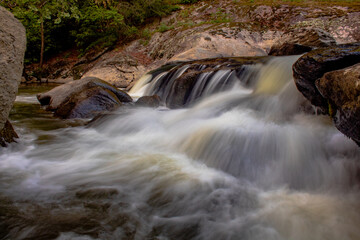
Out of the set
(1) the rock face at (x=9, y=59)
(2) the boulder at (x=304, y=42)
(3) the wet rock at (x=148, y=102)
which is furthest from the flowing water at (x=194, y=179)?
(2) the boulder at (x=304, y=42)

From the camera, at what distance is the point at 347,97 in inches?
77.8

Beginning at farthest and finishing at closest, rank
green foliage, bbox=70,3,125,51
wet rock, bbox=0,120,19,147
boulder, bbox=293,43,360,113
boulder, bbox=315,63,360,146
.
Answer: green foliage, bbox=70,3,125,51
wet rock, bbox=0,120,19,147
boulder, bbox=293,43,360,113
boulder, bbox=315,63,360,146

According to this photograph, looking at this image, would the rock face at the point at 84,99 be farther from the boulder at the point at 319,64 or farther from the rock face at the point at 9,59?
the boulder at the point at 319,64

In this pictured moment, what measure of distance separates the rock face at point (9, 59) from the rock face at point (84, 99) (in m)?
2.77

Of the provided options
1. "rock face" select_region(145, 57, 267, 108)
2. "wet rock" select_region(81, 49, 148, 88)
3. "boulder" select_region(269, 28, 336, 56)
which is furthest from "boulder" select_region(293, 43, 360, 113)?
"wet rock" select_region(81, 49, 148, 88)

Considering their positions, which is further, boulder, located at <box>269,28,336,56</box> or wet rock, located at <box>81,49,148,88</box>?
wet rock, located at <box>81,49,148,88</box>

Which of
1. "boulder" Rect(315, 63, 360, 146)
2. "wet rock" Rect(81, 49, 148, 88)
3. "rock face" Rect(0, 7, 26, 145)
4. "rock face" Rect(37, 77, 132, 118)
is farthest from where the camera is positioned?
"wet rock" Rect(81, 49, 148, 88)

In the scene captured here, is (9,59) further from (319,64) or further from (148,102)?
(148,102)

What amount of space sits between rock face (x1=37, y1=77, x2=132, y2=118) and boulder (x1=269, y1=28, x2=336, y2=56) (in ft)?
17.6

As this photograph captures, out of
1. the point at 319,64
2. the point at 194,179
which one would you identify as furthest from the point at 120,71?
the point at 319,64

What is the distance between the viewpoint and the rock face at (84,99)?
580 centimetres

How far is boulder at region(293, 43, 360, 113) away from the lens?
97.1 inches

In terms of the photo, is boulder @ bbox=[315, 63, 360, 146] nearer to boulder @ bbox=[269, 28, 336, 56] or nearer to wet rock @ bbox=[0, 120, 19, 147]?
wet rock @ bbox=[0, 120, 19, 147]

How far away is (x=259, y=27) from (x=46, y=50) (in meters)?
15.4
